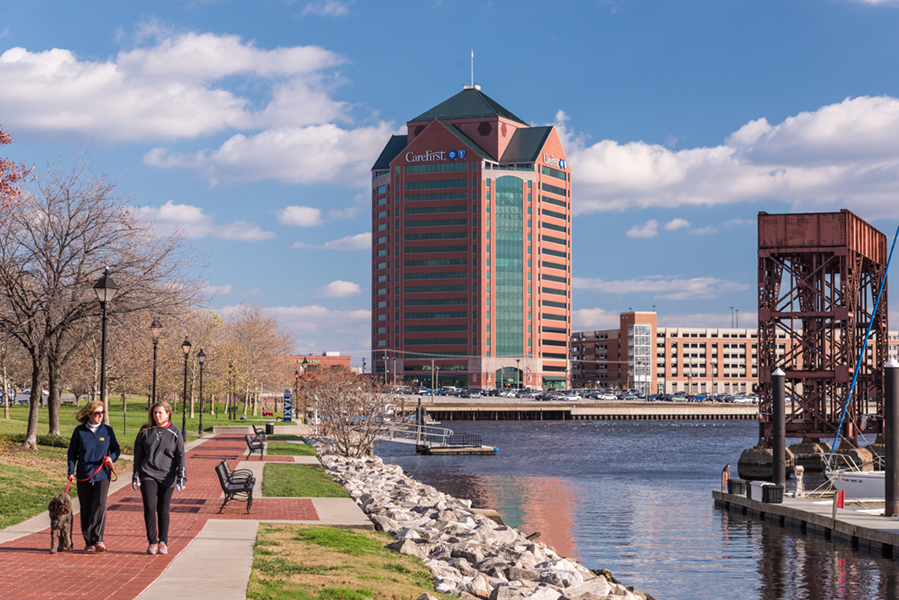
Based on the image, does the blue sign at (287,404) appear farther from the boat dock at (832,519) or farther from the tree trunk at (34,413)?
the boat dock at (832,519)

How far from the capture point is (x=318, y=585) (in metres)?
12.4

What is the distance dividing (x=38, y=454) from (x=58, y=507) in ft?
57.8

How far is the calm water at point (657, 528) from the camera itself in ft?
69.7

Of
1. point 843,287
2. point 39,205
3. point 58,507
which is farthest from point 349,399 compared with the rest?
point 58,507

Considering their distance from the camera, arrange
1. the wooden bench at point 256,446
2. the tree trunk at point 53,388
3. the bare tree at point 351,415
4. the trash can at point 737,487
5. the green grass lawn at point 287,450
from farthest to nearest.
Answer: the bare tree at point 351,415
the green grass lawn at point 287,450
the trash can at point 737,487
the wooden bench at point 256,446
the tree trunk at point 53,388

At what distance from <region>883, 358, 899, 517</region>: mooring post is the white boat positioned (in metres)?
7.15

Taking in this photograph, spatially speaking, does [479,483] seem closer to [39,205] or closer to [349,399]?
[349,399]

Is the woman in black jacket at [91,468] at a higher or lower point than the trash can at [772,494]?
higher

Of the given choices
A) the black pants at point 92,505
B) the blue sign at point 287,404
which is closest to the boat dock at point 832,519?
the black pants at point 92,505

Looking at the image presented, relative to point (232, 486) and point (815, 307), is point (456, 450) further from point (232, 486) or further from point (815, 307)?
point (232, 486)

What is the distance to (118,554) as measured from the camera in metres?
13.8

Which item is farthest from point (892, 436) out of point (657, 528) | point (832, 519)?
point (657, 528)

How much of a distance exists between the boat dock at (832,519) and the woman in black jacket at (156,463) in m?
18.3

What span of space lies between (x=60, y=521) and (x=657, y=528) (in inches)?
857
